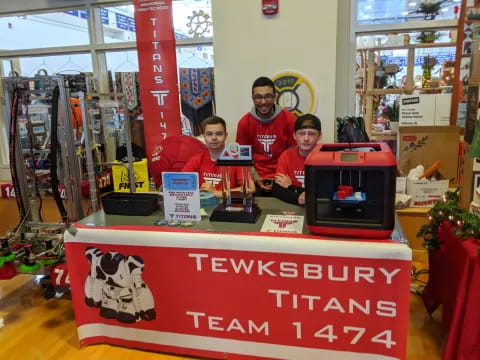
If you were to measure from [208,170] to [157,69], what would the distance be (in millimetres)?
1351

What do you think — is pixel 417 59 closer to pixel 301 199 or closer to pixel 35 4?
pixel 301 199

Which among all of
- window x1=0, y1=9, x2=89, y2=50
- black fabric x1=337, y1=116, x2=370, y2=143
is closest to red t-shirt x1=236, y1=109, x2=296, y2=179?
black fabric x1=337, y1=116, x2=370, y2=143

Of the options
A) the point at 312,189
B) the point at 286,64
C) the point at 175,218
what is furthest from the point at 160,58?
the point at 312,189

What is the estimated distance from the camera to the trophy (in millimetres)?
1766

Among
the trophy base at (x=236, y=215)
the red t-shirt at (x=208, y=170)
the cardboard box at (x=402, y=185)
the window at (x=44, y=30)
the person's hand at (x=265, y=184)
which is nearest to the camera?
the trophy base at (x=236, y=215)

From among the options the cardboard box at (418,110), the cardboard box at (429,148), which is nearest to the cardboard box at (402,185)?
the cardboard box at (429,148)

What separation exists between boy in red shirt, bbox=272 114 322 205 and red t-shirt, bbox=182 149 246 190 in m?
0.28

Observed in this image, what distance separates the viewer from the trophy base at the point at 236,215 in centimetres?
176

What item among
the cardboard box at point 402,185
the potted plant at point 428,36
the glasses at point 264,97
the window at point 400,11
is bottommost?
the cardboard box at point 402,185

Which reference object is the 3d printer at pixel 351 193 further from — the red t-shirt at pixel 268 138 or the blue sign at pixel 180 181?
the red t-shirt at pixel 268 138

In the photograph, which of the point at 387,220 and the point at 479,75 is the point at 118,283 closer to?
the point at 387,220

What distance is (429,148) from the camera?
3.09m

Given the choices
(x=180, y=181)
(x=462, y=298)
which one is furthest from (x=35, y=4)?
(x=462, y=298)

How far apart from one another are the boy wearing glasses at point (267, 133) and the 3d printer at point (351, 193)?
1.14m
